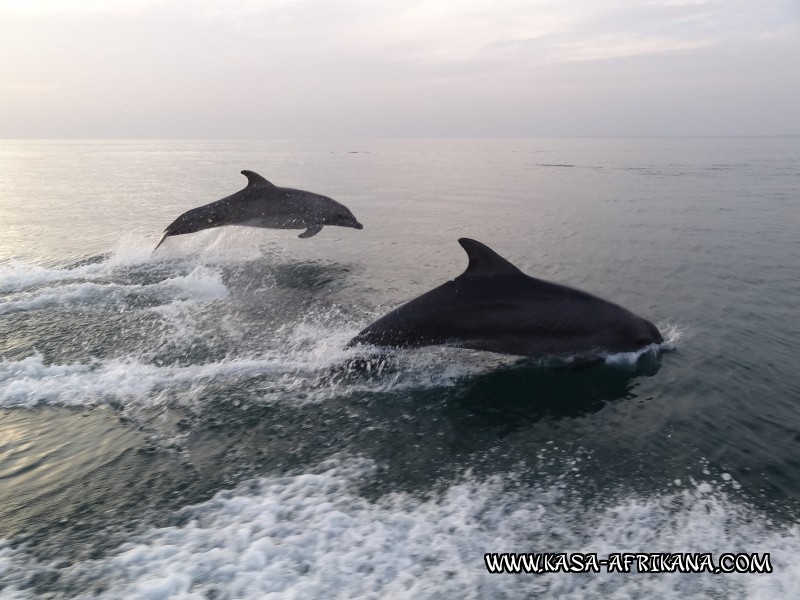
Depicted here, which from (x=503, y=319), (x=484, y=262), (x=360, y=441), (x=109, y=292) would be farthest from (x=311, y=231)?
(x=360, y=441)

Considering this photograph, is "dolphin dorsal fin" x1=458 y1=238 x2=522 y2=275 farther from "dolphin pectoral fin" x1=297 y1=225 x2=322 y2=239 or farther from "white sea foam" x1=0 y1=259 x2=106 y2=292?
"white sea foam" x1=0 y1=259 x2=106 y2=292

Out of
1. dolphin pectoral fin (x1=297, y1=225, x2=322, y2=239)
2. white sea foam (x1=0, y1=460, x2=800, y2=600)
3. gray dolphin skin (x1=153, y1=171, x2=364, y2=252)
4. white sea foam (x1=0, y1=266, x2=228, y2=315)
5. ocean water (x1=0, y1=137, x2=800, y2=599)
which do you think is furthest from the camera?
dolphin pectoral fin (x1=297, y1=225, x2=322, y2=239)

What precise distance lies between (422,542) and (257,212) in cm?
1525

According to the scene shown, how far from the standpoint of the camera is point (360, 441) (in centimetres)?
798

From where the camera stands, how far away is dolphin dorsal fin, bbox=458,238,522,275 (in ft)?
33.2

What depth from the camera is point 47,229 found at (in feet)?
86.9

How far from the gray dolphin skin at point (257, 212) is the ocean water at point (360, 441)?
1.88 m

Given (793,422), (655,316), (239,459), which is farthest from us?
(655,316)

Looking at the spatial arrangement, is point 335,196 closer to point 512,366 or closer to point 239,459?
point 512,366

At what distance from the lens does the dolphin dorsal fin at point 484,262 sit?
10.1 meters

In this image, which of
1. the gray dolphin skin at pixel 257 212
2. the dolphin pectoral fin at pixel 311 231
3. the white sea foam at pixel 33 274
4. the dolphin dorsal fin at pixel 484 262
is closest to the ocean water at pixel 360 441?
the white sea foam at pixel 33 274

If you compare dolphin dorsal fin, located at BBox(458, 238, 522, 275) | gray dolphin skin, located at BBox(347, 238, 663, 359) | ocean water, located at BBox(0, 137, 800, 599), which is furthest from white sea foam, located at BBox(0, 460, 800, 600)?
Answer: dolphin dorsal fin, located at BBox(458, 238, 522, 275)

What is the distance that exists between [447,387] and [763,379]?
544 centimetres

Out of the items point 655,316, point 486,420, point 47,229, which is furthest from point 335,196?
point 486,420
